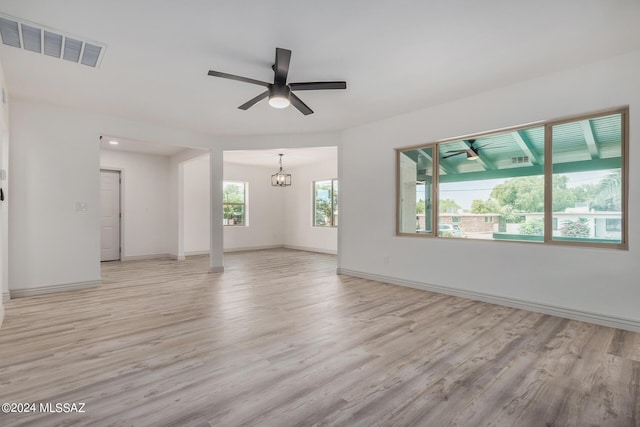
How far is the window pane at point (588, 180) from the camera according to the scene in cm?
323

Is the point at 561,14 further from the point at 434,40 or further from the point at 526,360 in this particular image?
the point at 526,360

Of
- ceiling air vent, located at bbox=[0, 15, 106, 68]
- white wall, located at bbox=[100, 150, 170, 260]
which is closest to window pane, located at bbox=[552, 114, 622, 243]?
ceiling air vent, located at bbox=[0, 15, 106, 68]

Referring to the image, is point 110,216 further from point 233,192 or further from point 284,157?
point 284,157

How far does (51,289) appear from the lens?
444cm

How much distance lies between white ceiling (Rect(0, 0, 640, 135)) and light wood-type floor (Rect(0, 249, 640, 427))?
2657 millimetres

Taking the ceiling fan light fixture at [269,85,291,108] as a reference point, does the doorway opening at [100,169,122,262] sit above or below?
below

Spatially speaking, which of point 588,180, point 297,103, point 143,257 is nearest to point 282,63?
point 297,103

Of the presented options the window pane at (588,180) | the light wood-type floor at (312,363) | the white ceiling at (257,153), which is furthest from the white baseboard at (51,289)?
the window pane at (588,180)

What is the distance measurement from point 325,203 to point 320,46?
6.67 meters

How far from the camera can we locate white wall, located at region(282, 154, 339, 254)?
9.03 meters

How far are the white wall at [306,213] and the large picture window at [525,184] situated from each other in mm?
4095

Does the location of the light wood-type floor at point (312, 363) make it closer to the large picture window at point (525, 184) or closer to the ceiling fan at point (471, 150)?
the large picture window at point (525, 184)

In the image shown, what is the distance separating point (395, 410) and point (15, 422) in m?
2.07

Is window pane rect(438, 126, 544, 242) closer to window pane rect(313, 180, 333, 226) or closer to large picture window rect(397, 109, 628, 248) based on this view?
large picture window rect(397, 109, 628, 248)
